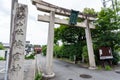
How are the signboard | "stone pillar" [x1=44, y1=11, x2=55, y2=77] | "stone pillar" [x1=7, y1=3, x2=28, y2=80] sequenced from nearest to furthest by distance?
"stone pillar" [x1=7, y1=3, x2=28, y2=80] < "stone pillar" [x1=44, y1=11, x2=55, y2=77] < the signboard

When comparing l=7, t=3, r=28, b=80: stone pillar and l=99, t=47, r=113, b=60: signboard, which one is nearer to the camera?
l=7, t=3, r=28, b=80: stone pillar

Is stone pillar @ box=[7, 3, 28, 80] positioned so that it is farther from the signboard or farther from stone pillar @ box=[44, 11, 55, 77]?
the signboard

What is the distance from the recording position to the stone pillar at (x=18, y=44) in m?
4.14

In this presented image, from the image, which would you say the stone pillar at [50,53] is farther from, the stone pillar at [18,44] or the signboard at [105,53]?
the signboard at [105,53]

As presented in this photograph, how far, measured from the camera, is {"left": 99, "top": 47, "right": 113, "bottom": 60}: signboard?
12164 mm

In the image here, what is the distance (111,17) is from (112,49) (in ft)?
11.1

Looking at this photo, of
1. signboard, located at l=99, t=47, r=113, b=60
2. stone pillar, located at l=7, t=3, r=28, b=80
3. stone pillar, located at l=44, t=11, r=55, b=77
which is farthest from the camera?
signboard, located at l=99, t=47, r=113, b=60

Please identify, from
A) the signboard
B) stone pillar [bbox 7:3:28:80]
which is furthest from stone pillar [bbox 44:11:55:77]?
the signboard

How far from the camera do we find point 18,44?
14.2 ft

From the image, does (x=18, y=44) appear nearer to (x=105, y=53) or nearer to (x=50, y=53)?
(x=50, y=53)

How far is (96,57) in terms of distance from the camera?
13.1m

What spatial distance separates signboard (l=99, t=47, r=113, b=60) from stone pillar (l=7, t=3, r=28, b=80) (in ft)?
31.2

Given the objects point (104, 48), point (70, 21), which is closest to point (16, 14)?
point (70, 21)

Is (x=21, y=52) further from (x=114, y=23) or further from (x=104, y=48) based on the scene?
(x=114, y=23)
